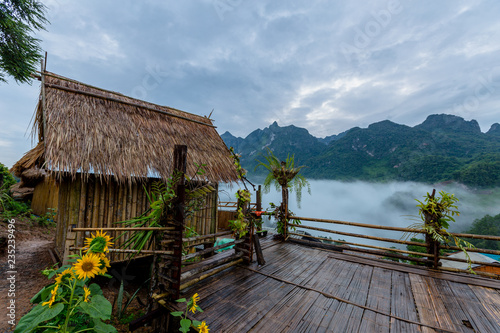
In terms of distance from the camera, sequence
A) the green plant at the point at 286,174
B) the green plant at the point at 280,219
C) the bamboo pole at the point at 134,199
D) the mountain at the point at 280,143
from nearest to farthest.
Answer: the bamboo pole at the point at 134,199 → the green plant at the point at 286,174 → the green plant at the point at 280,219 → the mountain at the point at 280,143

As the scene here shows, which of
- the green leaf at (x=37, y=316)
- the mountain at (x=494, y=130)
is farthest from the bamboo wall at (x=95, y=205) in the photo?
the mountain at (x=494, y=130)

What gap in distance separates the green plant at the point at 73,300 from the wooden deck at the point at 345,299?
39.4 inches

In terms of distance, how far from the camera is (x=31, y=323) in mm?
1283

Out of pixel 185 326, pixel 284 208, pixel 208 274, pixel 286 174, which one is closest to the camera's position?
pixel 185 326

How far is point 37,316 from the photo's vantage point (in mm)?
1331

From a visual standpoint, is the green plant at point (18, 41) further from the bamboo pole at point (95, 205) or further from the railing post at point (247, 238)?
the railing post at point (247, 238)

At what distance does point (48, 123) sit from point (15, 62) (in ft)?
10.6

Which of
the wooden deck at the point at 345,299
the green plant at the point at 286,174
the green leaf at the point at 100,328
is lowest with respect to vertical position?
the wooden deck at the point at 345,299

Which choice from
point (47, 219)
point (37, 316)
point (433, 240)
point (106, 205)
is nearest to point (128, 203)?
point (106, 205)

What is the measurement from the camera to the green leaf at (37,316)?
125 cm

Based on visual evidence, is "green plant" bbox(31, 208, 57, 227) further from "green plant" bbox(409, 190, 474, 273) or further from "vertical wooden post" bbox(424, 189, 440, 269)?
"vertical wooden post" bbox(424, 189, 440, 269)

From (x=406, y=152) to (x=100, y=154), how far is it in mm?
54905

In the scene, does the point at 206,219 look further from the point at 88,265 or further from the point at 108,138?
the point at 88,265

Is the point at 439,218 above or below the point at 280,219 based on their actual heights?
above
